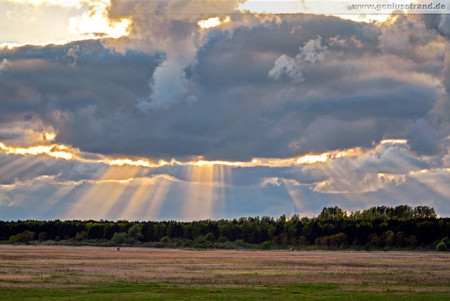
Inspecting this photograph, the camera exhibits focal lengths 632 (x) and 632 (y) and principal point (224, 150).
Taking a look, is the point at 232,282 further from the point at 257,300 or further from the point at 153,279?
the point at 257,300

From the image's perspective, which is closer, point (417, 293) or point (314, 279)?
point (417, 293)

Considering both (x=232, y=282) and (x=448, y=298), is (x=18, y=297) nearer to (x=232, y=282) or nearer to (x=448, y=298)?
(x=232, y=282)

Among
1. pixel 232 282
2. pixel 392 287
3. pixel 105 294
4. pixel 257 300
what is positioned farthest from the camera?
pixel 232 282

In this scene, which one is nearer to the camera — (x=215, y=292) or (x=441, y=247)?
(x=215, y=292)

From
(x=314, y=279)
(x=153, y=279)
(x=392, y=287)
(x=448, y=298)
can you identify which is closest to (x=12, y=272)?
(x=153, y=279)

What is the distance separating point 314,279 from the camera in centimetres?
6756

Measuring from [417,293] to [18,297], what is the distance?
3206cm

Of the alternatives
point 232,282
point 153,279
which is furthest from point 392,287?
point 153,279

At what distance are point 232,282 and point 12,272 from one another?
28146 millimetres

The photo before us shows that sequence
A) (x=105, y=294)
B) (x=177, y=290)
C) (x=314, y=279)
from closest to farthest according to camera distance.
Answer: (x=105, y=294) < (x=177, y=290) < (x=314, y=279)

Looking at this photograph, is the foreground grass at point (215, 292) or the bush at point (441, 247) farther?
the bush at point (441, 247)

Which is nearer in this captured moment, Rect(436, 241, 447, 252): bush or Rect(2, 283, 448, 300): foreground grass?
Rect(2, 283, 448, 300): foreground grass

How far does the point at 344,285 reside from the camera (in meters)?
60.2

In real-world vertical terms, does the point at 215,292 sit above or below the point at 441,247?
below
